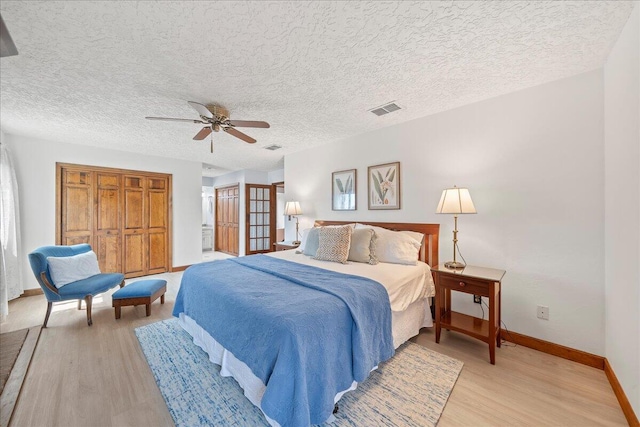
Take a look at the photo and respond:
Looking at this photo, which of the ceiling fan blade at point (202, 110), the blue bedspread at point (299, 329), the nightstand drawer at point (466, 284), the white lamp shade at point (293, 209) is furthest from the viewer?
the white lamp shade at point (293, 209)

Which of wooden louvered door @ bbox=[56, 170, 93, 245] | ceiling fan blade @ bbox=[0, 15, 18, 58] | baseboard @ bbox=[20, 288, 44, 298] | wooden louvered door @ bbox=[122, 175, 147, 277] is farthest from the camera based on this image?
wooden louvered door @ bbox=[122, 175, 147, 277]

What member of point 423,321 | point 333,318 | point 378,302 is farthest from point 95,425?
point 423,321

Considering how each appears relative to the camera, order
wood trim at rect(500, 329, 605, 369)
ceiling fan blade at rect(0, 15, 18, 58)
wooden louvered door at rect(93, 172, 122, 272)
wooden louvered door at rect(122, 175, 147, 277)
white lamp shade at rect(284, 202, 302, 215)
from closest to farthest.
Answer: ceiling fan blade at rect(0, 15, 18, 58)
wood trim at rect(500, 329, 605, 369)
wooden louvered door at rect(93, 172, 122, 272)
white lamp shade at rect(284, 202, 302, 215)
wooden louvered door at rect(122, 175, 147, 277)

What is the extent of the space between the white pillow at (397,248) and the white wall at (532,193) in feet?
1.37

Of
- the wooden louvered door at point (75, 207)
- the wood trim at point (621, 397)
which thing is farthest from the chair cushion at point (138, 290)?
the wood trim at point (621, 397)

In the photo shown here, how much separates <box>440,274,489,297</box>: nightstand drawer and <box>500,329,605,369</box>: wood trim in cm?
75

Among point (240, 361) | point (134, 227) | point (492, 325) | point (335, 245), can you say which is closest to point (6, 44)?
point (240, 361)

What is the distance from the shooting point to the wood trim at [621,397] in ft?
4.91

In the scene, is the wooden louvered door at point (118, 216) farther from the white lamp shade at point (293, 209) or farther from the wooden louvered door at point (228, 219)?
the white lamp shade at point (293, 209)

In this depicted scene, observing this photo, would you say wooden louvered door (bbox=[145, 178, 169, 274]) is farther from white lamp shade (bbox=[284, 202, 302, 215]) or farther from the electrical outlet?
the electrical outlet

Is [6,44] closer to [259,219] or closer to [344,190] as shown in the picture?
[344,190]

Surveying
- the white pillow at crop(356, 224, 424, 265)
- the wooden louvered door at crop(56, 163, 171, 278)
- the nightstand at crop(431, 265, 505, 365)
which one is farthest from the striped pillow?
the wooden louvered door at crop(56, 163, 171, 278)

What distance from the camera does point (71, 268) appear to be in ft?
9.93

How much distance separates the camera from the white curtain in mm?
3326
